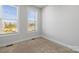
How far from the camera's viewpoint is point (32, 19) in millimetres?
1590

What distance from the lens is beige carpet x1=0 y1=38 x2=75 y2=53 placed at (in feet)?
4.94

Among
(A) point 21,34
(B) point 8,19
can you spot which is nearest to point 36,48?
(A) point 21,34

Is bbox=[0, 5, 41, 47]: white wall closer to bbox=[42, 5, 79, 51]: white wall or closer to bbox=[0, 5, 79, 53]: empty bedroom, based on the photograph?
bbox=[0, 5, 79, 53]: empty bedroom

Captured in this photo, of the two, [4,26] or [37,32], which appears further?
[37,32]

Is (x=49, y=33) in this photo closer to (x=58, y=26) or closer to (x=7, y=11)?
(x=58, y=26)

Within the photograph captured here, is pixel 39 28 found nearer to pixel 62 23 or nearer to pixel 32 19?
pixel 32 19

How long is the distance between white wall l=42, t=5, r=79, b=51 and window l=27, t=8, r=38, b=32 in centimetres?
10

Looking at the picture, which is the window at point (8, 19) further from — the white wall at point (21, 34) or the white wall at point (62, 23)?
the white wall at point (62, 23)

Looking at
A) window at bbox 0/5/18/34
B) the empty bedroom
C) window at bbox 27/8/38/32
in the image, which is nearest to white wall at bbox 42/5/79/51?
the empty bedroom

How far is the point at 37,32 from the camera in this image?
160cm

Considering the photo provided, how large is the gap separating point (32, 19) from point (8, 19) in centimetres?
31
